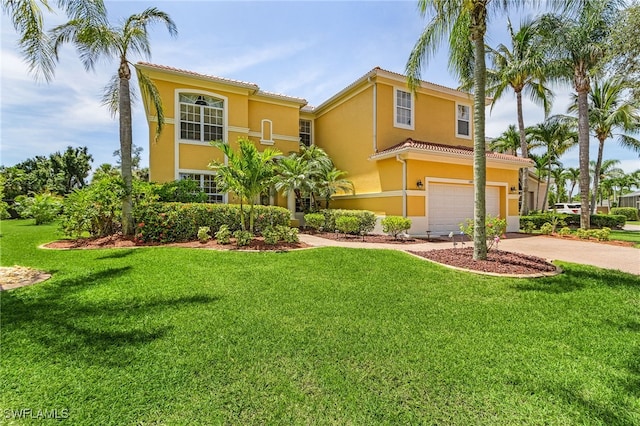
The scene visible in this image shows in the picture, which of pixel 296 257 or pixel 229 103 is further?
pixel 229 103

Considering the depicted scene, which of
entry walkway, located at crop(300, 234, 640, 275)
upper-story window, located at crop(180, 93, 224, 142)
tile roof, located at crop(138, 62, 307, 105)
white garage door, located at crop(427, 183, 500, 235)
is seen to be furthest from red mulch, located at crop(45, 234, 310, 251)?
tile roof, located at crop(138, 62, 307, 105)

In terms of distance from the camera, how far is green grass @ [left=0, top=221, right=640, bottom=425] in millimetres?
2592

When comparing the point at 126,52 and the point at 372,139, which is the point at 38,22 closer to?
the point at 126,52

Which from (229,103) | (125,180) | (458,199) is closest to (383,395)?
(125,180)

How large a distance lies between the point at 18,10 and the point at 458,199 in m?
16.6

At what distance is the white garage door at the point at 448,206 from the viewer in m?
14.2

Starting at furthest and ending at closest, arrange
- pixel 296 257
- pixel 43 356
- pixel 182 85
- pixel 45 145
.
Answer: pixel 182 85 → pixel 45 145 → pixel 296 257 → pixel 43 356

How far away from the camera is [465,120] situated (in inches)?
734

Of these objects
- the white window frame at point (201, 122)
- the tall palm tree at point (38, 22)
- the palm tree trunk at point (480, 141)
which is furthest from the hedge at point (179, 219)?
the palm tree trunk at point (480, 141)

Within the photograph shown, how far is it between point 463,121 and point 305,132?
10448 mm

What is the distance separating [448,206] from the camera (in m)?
14.7

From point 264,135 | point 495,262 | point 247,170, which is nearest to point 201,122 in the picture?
point 264,135

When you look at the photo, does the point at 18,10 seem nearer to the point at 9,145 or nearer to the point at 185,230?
the point at 9,145

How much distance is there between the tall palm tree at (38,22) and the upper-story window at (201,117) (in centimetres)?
631
